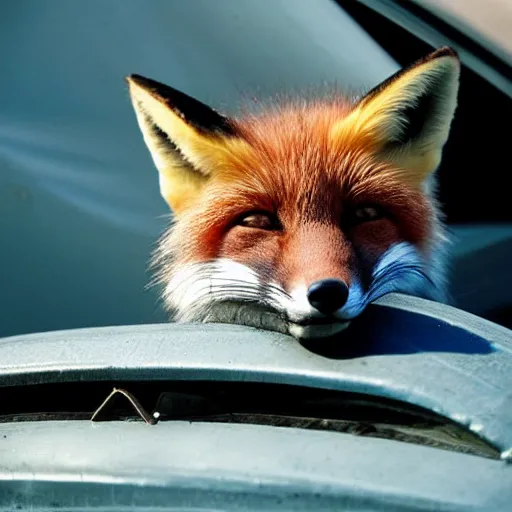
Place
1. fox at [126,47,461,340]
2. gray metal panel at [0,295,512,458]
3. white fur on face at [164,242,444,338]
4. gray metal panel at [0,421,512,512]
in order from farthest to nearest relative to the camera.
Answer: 1. fox at [126,47,461,340]
2. white fur on face at [164,242,444,338]
3. gray metal panel at [0,295,512,458]
4. gray metal panel at [0,421,512,512]

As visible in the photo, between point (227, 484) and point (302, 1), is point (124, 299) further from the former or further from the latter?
point (227, 484)

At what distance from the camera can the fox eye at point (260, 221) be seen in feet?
4.11

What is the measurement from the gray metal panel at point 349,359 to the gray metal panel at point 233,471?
0.05 metres

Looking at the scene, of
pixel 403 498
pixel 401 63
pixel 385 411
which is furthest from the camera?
pixel 401 63

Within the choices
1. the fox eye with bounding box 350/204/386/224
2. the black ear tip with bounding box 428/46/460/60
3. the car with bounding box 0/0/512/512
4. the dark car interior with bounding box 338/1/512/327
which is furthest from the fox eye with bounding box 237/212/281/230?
the dark car interior with bounding box 338/1/512/327

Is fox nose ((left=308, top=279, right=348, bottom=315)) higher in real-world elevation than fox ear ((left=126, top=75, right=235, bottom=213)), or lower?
lower

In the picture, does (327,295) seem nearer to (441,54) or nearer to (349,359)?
(349,359)

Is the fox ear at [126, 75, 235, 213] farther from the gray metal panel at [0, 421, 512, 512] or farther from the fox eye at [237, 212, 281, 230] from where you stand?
the gray metal panel at [0, 421, 512, 512]

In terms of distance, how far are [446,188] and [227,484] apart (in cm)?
116

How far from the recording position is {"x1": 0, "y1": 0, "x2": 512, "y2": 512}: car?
31.1 inches

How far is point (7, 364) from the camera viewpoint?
1.01 m

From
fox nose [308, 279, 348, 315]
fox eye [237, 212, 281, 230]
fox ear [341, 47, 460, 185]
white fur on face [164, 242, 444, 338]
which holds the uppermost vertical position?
fox ear [341, 47, 460, 185]

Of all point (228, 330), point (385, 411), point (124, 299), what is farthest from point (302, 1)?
point (385, 411)

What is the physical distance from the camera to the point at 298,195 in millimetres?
1242
